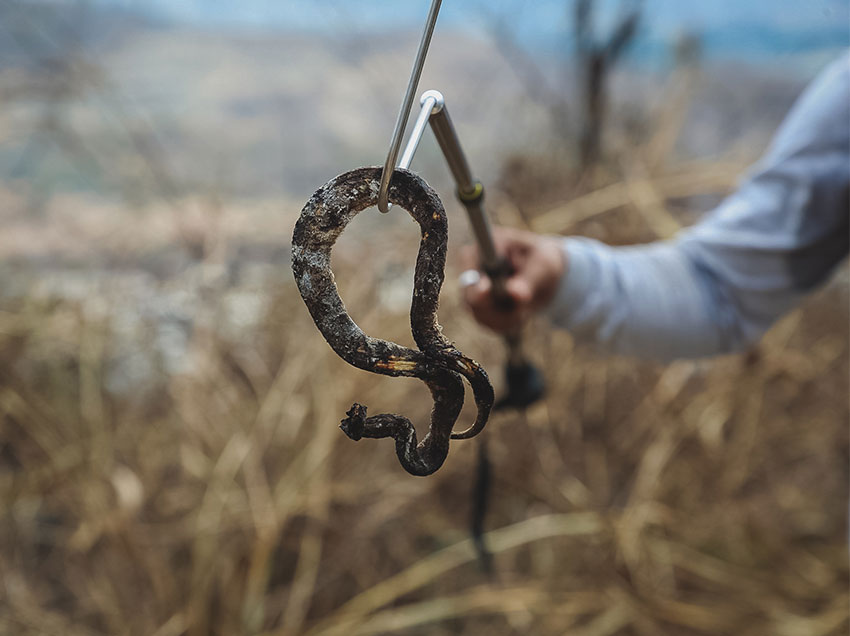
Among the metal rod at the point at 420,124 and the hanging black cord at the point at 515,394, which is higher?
the metal rod at the point at 420,124

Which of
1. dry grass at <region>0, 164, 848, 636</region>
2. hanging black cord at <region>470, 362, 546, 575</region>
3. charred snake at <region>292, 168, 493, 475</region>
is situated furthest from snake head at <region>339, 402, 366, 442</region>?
dry grass at <region>0, 164, 848, 636</region>

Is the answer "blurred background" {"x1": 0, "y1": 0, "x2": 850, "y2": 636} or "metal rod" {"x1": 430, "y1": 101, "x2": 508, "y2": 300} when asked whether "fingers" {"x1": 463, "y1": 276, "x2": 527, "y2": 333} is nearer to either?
"metal rod" {"x1": 430, "y1": 101, "x2": 508, "y2": 300}

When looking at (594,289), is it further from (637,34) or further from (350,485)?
(637,34)

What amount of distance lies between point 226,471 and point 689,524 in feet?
2.70

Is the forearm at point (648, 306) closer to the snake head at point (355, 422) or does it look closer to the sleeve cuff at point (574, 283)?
the sleeve cuff at point (574, 283)

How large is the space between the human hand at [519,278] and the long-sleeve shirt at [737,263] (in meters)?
0.02

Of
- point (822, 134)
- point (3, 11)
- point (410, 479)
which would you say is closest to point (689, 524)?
point (410, 479)

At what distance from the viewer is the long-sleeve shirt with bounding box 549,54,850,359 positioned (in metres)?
0.82

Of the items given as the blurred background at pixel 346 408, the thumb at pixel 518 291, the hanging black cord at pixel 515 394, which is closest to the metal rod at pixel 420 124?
the thumb at pixel 518 291

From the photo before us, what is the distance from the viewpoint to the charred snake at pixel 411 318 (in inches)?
10.2

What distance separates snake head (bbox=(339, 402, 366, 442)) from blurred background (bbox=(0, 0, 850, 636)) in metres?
0.88

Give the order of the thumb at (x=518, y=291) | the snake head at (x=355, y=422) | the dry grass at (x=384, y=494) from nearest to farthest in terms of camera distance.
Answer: the snake head at (x=355, y=422) → the thumb at (x=518, y=291) → the dry grass at (x=384, y=494)

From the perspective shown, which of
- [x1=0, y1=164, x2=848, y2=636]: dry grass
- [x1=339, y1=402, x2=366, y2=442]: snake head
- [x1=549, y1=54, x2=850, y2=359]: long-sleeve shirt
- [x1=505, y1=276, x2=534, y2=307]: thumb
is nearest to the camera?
[x1=339, y1=402, x2=366, y2=442]: snake head

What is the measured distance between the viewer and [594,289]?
0.86 metres
